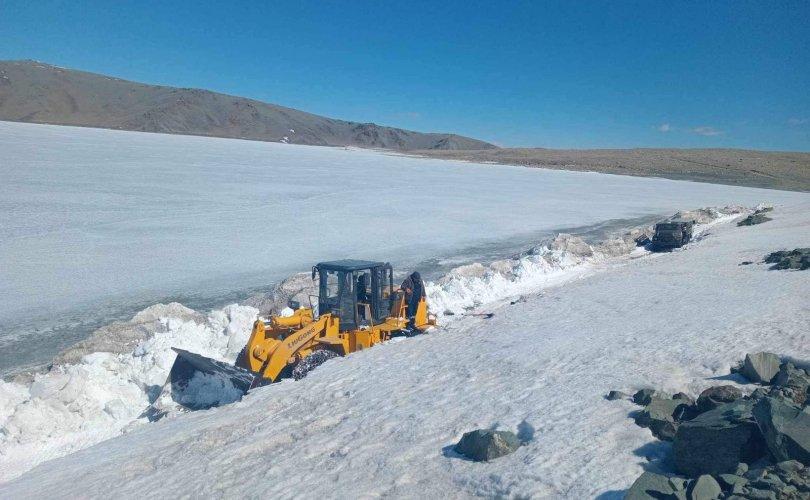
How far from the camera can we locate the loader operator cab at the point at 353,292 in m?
8.52

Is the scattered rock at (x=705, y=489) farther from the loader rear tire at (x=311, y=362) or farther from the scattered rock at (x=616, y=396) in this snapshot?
the loader rear tire at (x=311, y=362)

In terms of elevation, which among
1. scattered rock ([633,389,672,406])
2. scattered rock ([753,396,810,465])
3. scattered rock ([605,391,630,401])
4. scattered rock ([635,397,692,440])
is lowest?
scattered rock ([605,391,630,401])

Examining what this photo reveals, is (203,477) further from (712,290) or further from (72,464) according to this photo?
(712,290)

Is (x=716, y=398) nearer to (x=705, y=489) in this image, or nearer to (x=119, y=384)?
(x=705, y=489)

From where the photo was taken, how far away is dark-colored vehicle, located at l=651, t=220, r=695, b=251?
17.9m

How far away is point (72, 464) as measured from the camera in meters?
5.91

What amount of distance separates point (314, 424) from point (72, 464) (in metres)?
2.33

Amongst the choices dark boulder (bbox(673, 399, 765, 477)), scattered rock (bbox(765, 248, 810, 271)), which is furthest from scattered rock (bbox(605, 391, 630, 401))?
scattered rock (bbox(765, 248, 810, 271))

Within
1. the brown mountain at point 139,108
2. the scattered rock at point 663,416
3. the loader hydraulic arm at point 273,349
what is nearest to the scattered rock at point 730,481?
the scattered rock at point 663,416

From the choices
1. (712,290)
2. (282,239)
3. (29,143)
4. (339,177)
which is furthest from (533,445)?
(29,143)

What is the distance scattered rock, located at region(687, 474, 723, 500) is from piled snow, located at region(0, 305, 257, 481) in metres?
5.14

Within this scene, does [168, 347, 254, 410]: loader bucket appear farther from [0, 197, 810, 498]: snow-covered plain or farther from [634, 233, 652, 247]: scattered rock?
[634, 233, 652, 247]: scattered rock

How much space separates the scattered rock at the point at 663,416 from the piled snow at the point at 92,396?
177 inches

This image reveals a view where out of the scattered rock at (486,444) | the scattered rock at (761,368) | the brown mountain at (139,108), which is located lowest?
the scattered rock at (486,444)
